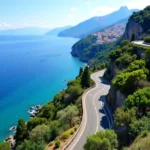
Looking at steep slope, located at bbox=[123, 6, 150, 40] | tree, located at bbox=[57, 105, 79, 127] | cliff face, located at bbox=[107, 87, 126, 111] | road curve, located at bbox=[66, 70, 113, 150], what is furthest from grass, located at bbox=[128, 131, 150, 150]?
steep slope, located at bbox=[123, 6, 150, 40]

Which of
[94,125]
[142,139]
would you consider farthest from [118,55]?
[142,139]

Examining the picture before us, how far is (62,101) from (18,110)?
73.0 ft

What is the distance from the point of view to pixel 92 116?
33.9 meters

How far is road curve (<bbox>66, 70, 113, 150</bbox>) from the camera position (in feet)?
86.5

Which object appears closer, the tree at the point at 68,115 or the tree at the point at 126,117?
the tree at the point at 126,117

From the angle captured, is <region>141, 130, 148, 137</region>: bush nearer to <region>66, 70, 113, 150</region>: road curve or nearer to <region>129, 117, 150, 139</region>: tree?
<region>129, 117, 150, 139</region>: tree

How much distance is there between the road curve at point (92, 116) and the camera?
26.4m

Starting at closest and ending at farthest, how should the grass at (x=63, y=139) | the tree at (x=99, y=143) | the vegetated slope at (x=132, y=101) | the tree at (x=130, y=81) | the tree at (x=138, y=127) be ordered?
the tree at (x=99, y=143) < the tree at (x=138, y=127) < the vegetated slope at (x=132, y=101) < the grass at (x=63, y=139) < the tree at (x=130, y=81)

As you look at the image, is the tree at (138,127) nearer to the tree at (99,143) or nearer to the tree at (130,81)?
the tree at (99,143)

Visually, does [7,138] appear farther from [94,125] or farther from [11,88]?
[11,88]

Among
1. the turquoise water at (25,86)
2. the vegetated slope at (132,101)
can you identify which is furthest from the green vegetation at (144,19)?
the vegetated slope at (132,101)

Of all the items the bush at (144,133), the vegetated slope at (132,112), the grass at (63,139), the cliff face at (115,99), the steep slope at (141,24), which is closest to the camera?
the vegetated slope at (132,112)

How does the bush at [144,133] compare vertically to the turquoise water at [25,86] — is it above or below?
above

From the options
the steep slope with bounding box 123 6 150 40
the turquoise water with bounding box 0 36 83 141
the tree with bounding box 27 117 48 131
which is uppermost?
the steep slope with bounding box 123 6 150 40
